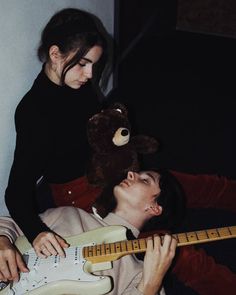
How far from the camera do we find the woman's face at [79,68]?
1.35 metres

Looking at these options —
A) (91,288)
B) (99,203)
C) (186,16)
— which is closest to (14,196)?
(99,203)

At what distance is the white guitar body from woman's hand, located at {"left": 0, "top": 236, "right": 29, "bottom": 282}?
0.02m

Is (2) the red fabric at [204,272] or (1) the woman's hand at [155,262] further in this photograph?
(2) the red fabric at [204,272]

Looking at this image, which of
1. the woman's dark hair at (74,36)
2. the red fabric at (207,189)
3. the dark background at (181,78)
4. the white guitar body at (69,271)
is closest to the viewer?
Answer: the white guitar body at (69,271)

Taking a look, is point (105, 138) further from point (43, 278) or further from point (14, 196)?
point (43, 278)

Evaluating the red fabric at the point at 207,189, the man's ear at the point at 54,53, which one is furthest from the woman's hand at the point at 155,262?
the man's ear at the point at 54,53

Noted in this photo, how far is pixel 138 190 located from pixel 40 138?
18.7 inches

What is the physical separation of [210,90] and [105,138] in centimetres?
216

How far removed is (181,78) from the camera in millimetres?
3580

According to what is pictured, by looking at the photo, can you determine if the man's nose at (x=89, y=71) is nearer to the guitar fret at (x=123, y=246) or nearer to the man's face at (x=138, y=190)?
the man's face at (x=138, y=190)

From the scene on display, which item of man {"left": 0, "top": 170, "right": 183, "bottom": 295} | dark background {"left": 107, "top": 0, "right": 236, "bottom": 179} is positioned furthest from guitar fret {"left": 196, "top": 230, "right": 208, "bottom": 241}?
dark background {"left": 107, "top": 0, "right": 236, "bottom": 179}

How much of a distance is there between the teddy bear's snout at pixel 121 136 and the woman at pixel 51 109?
208mm

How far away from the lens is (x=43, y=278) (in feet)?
3.97

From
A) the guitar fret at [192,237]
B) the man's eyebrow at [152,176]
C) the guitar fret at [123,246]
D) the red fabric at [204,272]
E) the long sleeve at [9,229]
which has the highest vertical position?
the guitar fret at [192,237]
